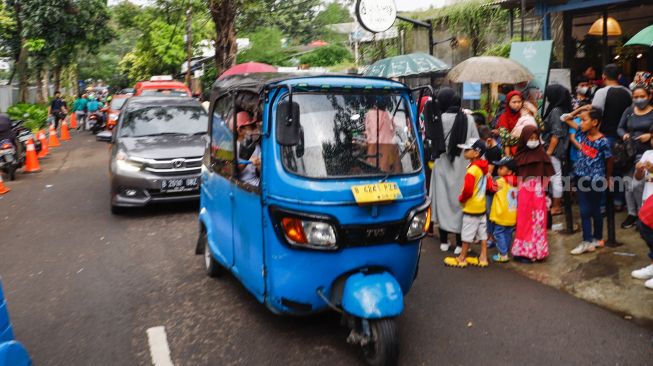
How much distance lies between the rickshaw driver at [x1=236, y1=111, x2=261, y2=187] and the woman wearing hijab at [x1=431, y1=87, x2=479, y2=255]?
2497 millimetres

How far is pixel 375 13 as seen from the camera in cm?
947

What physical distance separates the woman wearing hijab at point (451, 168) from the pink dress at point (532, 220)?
675 millimetres

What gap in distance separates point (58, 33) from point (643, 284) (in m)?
28.0

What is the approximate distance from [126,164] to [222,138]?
12.9 ft

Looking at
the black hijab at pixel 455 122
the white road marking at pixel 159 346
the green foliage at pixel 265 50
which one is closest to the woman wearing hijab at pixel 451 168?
the black hijab at pixel 455 122

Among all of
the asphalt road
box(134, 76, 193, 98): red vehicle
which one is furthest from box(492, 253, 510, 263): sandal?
box(134, 76, 193, 98): red vehicle

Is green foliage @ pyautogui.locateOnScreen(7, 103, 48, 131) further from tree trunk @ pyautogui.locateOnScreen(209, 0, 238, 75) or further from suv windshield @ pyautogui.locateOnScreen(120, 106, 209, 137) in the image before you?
suv windshield @ pyautogui.locateOnScreen(120, 106, 209, 137)

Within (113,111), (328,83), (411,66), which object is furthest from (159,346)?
(113,111)

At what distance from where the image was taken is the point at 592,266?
19.6 feet

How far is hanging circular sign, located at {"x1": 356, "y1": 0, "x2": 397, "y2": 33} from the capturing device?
30.6ft

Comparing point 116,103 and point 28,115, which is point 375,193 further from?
point 28,115

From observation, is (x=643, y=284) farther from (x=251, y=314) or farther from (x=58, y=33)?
(x=58, y=33)

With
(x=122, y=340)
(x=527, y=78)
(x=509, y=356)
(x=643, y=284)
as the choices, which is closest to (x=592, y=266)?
(x=643, y=284)

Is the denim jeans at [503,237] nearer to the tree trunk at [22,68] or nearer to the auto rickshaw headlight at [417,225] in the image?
the auto rickshaw headlight at [417,225]
